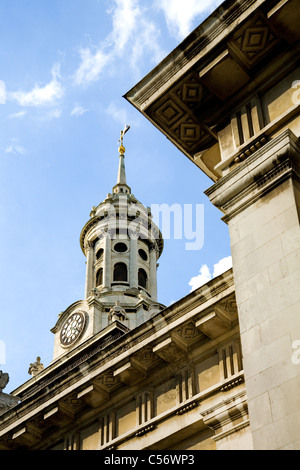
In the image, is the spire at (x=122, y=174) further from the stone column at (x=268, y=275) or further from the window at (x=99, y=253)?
the stone column at (x=268, y=275)

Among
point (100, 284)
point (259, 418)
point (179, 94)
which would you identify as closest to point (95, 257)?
point (100, 284)

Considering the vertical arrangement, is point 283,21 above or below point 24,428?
above

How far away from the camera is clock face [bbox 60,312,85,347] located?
57.2m

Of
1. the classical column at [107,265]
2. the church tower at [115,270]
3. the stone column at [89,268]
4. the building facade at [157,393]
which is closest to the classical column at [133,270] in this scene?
the church tower at [115,270]

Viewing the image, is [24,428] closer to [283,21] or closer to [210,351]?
[210,351]

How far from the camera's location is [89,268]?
2491 inches

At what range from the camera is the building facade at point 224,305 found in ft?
38.5

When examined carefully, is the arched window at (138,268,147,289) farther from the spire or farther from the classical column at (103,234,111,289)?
the spire

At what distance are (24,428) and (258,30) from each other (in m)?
12.3

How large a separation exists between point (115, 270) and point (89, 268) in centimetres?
221

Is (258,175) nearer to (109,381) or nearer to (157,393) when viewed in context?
(157,393)

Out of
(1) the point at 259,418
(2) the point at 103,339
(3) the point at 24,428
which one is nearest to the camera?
(1) the point at 259,418

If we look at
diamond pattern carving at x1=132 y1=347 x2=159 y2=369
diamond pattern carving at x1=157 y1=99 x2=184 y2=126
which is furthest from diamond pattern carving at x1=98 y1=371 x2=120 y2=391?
diamond pattern carving at x1=157 y1=99 x2=184 y2=126
